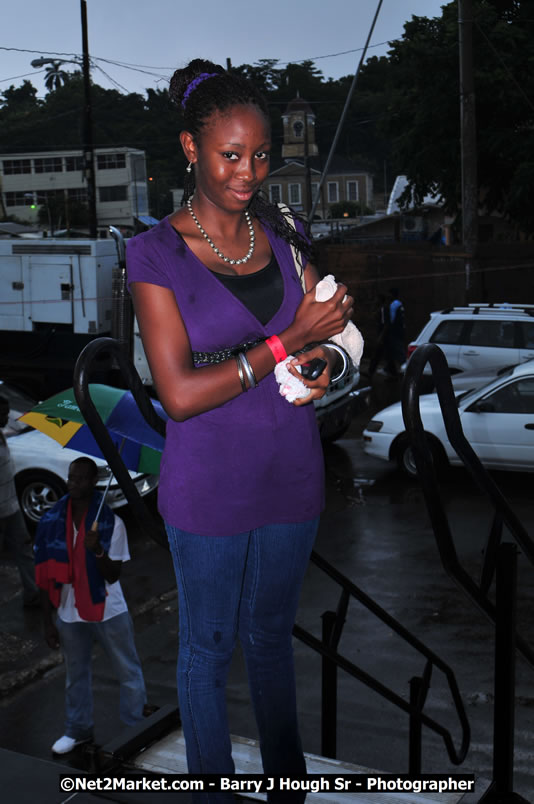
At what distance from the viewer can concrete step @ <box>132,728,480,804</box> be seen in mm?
2770

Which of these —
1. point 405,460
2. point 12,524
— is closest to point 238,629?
point 12,524

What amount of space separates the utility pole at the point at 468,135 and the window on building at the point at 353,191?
255 feet

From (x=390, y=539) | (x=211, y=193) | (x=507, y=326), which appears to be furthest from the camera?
(x=507, y=326)

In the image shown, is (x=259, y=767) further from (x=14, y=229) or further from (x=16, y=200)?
(x=16, y=200)

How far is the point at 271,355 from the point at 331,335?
0.16 m

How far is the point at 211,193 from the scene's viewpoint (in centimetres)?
217

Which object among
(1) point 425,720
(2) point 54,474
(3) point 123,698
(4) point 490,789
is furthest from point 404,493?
(4) point 490,789

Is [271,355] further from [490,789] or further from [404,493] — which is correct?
[404,493]

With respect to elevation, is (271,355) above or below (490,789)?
above

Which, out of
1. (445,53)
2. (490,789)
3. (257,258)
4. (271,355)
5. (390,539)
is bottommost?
(390,539)

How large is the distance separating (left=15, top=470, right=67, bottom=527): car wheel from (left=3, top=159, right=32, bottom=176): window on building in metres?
67.8

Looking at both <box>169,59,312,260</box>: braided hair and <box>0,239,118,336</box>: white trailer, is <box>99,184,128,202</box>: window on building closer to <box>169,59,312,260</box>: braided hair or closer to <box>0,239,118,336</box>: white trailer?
<box>0,239,118,336</box>: white trailer

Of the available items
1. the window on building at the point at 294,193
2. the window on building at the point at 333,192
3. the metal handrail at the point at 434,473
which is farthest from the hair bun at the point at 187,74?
the window on building at the point at 333,192

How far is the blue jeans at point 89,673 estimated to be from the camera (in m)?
5.70
